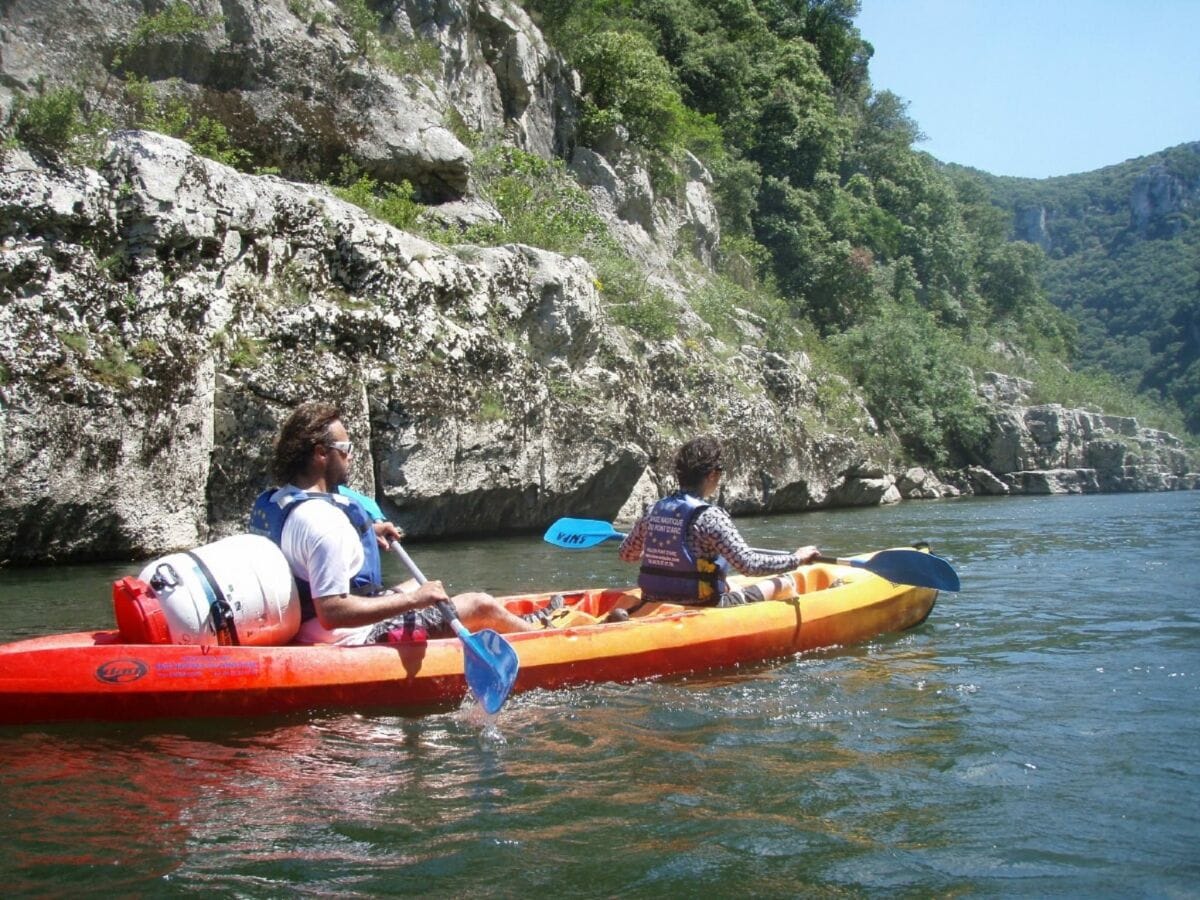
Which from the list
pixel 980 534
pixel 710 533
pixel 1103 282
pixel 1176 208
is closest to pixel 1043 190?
pixel 1176 208

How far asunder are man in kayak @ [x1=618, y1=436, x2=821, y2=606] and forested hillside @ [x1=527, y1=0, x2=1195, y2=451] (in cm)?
1516

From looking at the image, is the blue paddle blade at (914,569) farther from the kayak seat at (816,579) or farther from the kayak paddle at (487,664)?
the kayak paddle at (487,664)

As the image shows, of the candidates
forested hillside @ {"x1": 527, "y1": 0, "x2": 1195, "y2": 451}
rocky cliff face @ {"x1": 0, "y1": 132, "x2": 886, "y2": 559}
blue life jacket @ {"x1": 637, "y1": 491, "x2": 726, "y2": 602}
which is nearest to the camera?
blue life jacket @ {"x1": 637, "y1": 491, "x2": 726, "y2": 602}

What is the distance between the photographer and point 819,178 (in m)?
26.7

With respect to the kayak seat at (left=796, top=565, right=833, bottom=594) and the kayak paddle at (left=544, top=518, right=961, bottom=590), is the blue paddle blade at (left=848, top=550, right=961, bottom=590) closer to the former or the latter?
the kayak paddle at (left=544, top=518, right=961, bottom=590)

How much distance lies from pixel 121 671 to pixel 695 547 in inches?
111

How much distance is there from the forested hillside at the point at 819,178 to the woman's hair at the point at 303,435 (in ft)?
53.9

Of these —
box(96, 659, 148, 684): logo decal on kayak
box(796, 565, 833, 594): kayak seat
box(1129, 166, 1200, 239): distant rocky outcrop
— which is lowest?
box(796, 565, 833, 594): kayak seat

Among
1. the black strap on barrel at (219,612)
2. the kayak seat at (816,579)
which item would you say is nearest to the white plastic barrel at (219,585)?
the black strap on barrel at (219,612)

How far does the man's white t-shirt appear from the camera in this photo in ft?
12.8

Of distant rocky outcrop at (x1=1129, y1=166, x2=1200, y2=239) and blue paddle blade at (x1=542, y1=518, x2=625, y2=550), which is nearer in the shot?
blue paddle blade at (x1=542, y1=518, x2=625, y2=550)

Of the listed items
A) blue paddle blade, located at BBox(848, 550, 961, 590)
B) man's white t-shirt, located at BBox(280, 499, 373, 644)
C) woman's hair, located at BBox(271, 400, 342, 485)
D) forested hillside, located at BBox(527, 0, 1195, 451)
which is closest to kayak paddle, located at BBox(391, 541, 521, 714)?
man's white t-shirt, located at BBox(280, 499, 373, 644)

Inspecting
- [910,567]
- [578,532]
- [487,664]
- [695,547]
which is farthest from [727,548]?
[578,532]

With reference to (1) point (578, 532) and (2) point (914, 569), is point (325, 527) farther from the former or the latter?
(2) point (914, 569)
